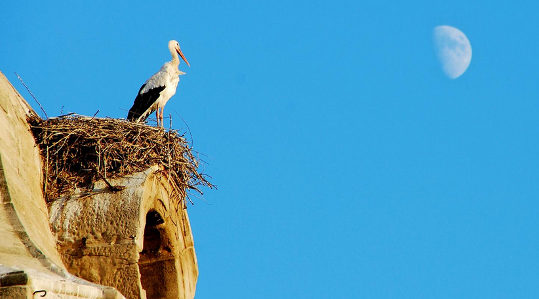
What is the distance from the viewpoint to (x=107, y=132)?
32.3ft

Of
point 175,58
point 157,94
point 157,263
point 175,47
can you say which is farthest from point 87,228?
point 175,47

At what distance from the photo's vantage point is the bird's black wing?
1338 cm

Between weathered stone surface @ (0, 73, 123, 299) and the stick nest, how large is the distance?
0.62 ft

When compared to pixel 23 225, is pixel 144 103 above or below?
above

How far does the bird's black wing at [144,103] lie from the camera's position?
13.4 meters

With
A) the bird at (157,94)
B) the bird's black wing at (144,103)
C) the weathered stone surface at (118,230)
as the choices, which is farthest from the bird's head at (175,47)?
the weathered stone surface at (118,230)

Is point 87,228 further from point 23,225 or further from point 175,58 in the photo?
point 175,58

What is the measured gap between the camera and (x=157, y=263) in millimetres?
10023

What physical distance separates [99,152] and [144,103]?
4.33 metres

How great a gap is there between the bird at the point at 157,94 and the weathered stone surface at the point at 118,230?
3.74 metres

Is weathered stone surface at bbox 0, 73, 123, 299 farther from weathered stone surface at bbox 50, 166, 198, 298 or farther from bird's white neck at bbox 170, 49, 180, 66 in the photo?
bird's white neck at bbox 170, 49, 180, 66

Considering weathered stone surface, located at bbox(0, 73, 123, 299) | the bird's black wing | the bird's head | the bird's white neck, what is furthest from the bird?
weathered stone surface, located at bbox(0, 73, 123, 299)

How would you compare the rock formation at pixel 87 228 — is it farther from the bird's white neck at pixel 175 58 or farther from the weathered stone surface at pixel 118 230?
the bird's white neck at pixel 175 58

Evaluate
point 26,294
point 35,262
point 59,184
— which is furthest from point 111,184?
point 26,294
